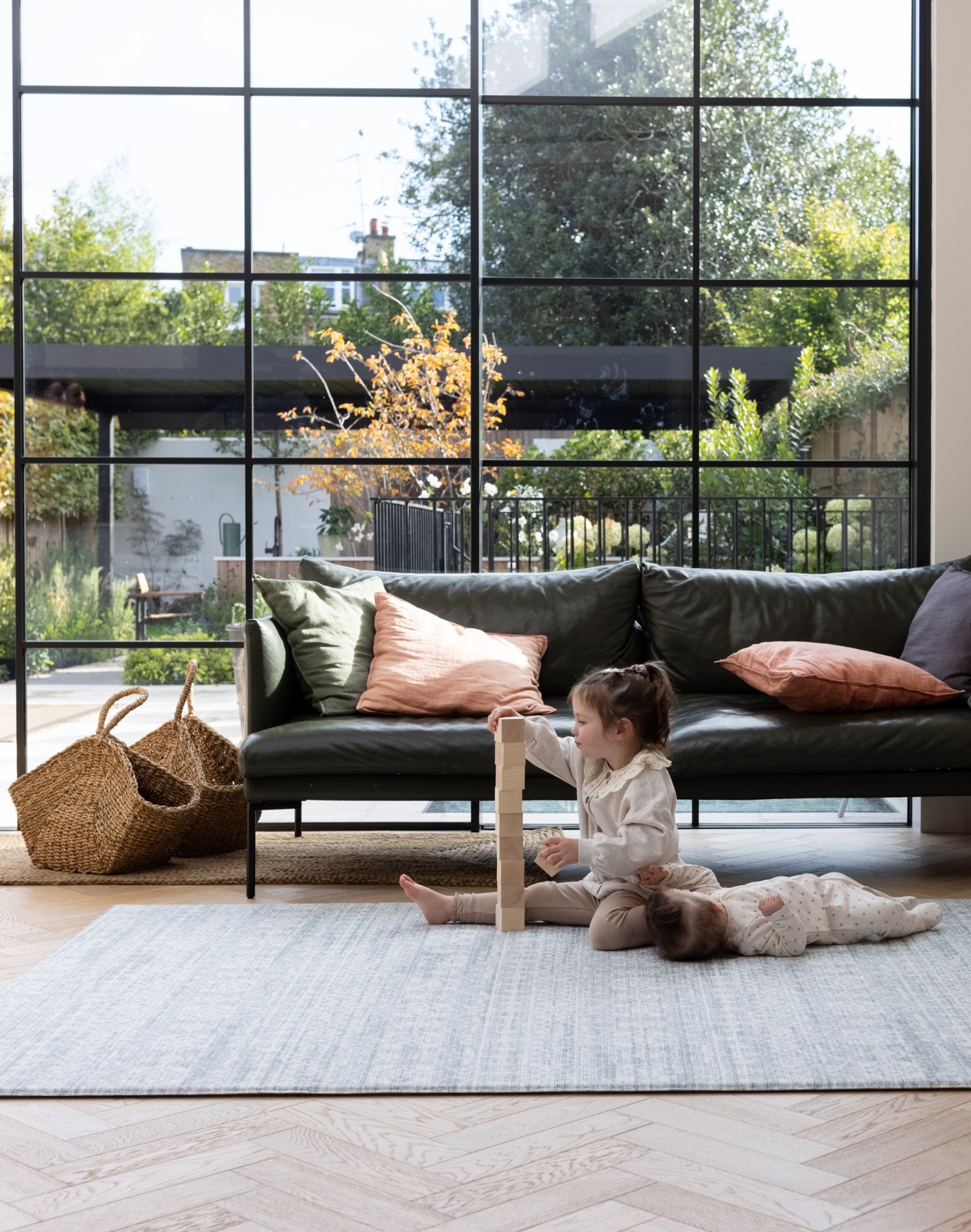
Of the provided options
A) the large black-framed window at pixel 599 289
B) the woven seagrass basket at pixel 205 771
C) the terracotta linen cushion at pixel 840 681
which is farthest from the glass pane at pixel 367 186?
the terracotta linen cushion at pixel 840 681

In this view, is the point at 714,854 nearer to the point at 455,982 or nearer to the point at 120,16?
the point at 455,982

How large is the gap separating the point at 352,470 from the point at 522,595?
0.80 metres

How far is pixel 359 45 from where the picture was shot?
14.0 ft

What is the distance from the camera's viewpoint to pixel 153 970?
257 cm

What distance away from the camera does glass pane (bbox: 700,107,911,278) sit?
13.8 feet

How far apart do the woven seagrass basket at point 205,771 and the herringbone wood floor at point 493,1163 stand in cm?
176

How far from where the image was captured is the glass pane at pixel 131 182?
4277 millimetres

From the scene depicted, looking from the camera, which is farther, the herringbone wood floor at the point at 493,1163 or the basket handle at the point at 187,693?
the basket handle at the point at 187,693

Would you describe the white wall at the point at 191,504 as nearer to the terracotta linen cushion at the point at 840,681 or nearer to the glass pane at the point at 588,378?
the glass pane at the point at 588,378

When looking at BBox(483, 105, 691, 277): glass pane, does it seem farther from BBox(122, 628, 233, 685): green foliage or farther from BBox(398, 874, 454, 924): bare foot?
BBox(398, 874, 454, 924): bare foot

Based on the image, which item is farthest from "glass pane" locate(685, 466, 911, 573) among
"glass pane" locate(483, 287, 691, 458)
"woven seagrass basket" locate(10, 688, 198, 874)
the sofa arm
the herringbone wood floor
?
the herringbone wood floor

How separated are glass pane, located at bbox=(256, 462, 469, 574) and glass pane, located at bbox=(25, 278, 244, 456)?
0.24m

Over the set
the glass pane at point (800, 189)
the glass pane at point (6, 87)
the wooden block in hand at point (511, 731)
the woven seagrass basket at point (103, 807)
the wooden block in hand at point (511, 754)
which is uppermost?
the glass pane at point (6, 87)

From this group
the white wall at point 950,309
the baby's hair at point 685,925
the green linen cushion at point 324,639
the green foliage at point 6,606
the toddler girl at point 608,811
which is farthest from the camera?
the green foliage at point 6,606
